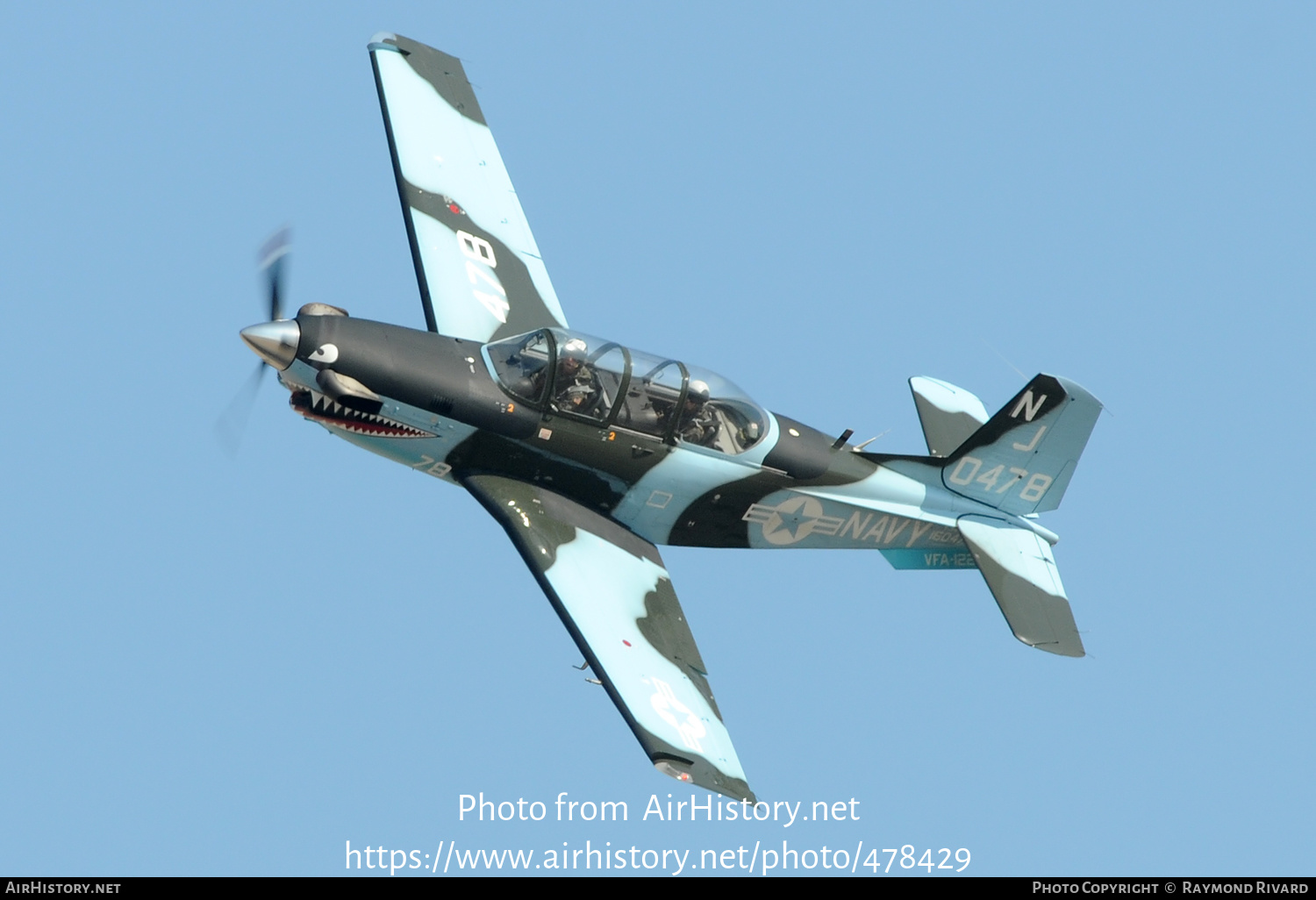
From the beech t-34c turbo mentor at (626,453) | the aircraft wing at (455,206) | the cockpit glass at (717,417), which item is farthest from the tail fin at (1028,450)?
the aircraft wing at (455,206)

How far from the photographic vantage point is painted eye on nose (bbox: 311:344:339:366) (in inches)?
757

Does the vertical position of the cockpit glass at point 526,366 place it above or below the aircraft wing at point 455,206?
below

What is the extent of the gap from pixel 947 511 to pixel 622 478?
3.78 m

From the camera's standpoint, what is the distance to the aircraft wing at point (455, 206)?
70.6 feet

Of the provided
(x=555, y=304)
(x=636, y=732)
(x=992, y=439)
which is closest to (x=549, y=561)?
(x=636, y=732)

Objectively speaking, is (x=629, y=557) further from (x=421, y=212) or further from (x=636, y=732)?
(x=421, y=212)

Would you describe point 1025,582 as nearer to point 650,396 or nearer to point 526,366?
point 650,396

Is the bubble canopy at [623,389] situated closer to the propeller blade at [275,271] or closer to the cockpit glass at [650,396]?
the cockpit glass at [650,396]

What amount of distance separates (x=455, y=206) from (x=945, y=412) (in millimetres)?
6144

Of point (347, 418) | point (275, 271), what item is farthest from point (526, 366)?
point (275, 271)

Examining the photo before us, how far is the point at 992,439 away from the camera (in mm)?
21297

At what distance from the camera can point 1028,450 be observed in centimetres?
2133

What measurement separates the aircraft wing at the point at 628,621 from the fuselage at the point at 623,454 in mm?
360

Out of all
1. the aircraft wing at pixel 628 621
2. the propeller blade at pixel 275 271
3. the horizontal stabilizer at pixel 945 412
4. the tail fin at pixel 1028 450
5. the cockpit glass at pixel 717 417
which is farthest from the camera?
the horizontal stabilizer at pixel 945 412
